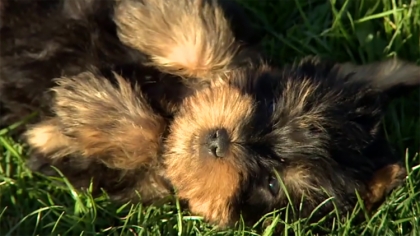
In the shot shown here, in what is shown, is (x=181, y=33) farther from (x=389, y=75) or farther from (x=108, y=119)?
(x=389, y=75)

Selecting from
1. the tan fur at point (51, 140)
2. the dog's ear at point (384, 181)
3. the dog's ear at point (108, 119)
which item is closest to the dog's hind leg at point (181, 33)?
the dog's ear at point (108, 119)

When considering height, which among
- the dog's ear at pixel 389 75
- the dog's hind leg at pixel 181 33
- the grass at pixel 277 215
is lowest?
the grass at pixel 277 215

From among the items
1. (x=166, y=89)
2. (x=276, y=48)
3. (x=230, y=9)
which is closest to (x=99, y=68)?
(x=166, y=89)

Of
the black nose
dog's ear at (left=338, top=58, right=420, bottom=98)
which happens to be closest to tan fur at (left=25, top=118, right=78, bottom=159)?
the black nose

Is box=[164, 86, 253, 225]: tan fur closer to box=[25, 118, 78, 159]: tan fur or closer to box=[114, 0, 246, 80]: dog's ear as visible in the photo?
box=[114, 0, 246, 80]: dog's ear

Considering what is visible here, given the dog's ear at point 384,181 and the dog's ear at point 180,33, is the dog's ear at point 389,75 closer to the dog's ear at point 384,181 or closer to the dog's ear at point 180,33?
the dog's ear at point 384,181

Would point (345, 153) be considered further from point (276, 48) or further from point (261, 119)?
point (276, 48)

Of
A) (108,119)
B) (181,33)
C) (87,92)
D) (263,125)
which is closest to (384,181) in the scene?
(263,125)
